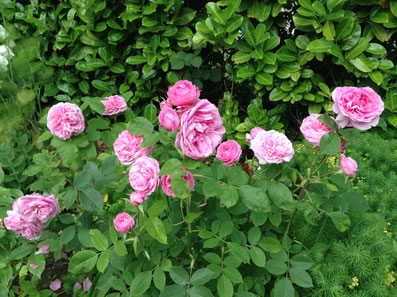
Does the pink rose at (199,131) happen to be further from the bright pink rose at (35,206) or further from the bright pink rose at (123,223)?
the bright pink rose at (35,206)

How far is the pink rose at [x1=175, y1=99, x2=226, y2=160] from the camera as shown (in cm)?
91

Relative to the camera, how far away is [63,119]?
1.20m

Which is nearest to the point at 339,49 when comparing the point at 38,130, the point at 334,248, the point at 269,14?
the point at 269,14

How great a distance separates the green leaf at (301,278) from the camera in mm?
1176

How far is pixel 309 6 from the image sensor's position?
2.28 m

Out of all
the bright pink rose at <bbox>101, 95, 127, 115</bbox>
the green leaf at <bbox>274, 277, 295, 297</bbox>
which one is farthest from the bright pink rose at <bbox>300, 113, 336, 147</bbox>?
the bright pink rose at <bbox>101, 95, 127, 115</bbox>

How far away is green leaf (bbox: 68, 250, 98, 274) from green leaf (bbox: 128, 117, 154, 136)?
1.49 feet

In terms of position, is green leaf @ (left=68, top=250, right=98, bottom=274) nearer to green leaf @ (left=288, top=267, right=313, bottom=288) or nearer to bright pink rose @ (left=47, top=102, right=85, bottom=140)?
bright pink rose @ (left=47, top=102, right=85, bottom=140)

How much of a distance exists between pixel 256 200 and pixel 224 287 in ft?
1.05

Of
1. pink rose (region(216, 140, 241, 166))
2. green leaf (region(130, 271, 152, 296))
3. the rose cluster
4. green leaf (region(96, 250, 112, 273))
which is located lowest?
green leaf (region(130, 271, 152, 296))

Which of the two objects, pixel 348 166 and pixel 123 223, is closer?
pixel 123 223

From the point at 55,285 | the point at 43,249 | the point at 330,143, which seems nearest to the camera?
the point at 330,143

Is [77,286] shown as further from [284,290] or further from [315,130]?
[315,130]

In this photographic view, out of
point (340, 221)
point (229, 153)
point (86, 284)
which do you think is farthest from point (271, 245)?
point (86, 284)
